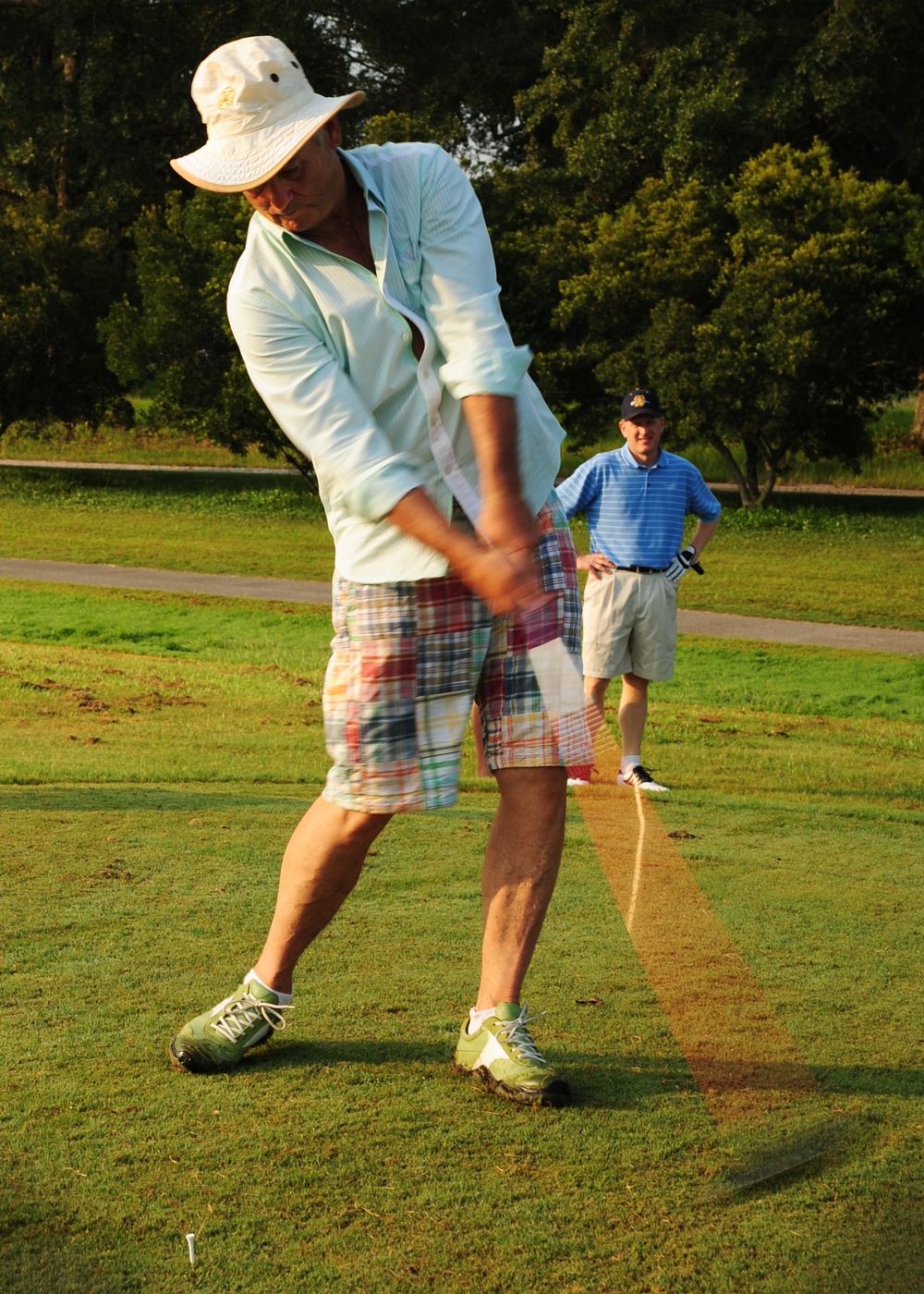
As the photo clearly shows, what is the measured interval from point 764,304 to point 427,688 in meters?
22.0

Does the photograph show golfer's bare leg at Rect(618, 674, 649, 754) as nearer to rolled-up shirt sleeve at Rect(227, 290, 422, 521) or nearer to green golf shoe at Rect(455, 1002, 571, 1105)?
green golf shoe at Rect(455, 1002, 571, 1105)

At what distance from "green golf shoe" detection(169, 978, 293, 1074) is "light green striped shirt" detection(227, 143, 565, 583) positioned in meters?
1.00

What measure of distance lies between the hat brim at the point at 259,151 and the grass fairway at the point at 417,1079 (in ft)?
5.96

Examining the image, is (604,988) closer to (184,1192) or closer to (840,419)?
(184,1192)

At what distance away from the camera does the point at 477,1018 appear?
3164 mm

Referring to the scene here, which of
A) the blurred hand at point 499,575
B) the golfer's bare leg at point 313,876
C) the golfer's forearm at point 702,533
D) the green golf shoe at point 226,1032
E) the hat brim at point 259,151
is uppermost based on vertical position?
the hat brim at point 259,151

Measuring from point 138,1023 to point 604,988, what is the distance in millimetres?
1156

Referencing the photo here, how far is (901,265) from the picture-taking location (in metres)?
24.3

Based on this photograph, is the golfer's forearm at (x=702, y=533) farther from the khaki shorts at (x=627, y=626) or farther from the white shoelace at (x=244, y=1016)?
the white shoelace at (x=244, y=1016)

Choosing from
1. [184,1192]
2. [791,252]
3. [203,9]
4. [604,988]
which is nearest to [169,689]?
[604,988]

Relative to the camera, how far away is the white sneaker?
289 inches

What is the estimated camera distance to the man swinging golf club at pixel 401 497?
282 cm

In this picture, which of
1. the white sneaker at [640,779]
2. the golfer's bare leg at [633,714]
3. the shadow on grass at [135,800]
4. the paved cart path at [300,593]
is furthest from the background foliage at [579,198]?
the shadow on grass at [135,800]

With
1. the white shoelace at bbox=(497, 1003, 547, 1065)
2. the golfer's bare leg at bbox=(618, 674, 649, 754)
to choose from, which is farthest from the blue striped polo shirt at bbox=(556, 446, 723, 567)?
the white shoelace at bbox=(497, 1003, 547, 1065)
